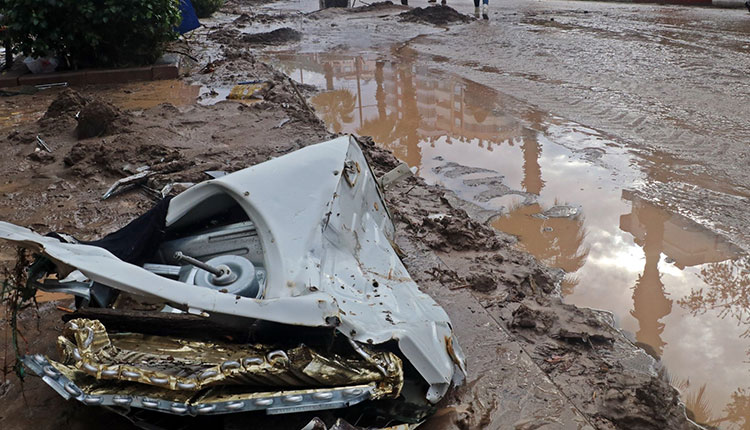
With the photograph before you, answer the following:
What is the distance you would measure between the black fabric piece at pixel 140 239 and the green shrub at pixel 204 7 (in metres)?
19.9

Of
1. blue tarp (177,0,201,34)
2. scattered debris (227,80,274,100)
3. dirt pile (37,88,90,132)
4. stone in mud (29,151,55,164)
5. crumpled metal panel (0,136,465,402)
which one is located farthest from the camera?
blue tarp (177,0,201,34)

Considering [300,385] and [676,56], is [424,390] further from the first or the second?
[676,56]

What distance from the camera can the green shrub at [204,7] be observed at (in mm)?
21234

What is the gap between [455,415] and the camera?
3.04 m

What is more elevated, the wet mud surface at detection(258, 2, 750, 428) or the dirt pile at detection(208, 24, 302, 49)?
the dirt pile at detection(208, 24, 302, 49)

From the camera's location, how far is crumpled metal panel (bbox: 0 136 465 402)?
8.00 feet

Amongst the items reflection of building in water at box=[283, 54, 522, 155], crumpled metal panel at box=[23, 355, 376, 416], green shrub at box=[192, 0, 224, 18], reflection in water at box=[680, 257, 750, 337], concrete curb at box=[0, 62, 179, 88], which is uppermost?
green shrub at box=[192, 0, 224, 18]

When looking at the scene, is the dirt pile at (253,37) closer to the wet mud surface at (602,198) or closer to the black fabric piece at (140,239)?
the wet mud surface at (602,198)

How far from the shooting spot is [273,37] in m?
17.6

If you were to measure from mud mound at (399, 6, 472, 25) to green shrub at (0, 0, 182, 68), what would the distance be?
395 inches

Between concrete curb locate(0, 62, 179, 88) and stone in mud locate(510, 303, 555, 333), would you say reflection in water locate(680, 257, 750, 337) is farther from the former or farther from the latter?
concrete curb locate(0, 62, 179, 88)

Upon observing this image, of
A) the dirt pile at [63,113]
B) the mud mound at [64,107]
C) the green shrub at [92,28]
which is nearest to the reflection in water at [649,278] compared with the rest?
the dirt pile at [63,113]

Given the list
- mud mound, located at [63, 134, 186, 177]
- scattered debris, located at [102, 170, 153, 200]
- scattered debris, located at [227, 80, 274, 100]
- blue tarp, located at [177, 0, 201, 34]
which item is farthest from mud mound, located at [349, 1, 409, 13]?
scattered debris, located at [102, 170, 153, 200]

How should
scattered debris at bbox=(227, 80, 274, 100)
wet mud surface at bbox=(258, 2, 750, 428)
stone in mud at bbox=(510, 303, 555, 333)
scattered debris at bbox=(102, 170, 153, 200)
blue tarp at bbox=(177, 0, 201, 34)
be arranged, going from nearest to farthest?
stone in mud at bbox=(510, 303, 555, 333), wet mud surface at bbox=(258, 2, 750, 428), scattered debris at bbox=(102, 170, 153, 200), scattered debris at bbox=(227, 80, 274, 100), blue tarp at bbox=(177, 0, 201, 34)
